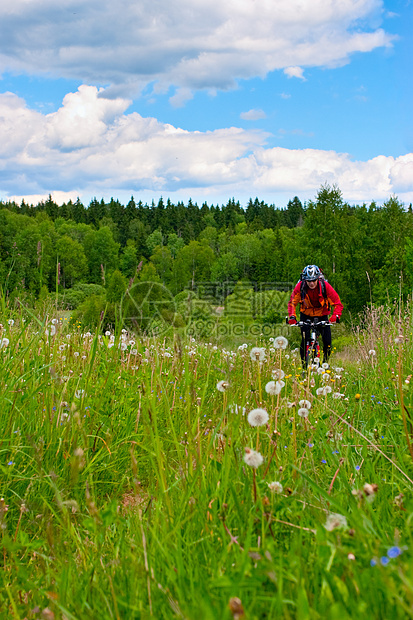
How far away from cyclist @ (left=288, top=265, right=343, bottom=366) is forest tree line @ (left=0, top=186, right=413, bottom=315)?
1267 mm

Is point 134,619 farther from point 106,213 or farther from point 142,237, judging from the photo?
point 106,213

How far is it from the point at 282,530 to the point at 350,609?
473mm

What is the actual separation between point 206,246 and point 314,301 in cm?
10597

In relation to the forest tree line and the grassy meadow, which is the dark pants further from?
the grassy meadow

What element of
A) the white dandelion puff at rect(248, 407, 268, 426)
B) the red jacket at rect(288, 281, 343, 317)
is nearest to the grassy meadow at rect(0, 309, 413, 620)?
the white dandelion puff at rect(248, 407, 268, 426)

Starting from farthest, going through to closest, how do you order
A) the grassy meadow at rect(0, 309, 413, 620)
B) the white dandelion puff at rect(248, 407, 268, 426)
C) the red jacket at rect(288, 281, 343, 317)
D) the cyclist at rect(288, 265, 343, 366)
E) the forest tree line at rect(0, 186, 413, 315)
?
the forest tree line at rect(0, 186, 413, 315), the red jacket at rect(288, 281, 343, 317), the cyclist at rect(288, 265, 343, 366), the white dandelion puff at rect(248, 407, 268, 426), the grassy meadow at rect(0, 309, 413, 620)

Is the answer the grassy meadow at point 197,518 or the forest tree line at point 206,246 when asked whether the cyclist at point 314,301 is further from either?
the grassy meadow at point 197,518

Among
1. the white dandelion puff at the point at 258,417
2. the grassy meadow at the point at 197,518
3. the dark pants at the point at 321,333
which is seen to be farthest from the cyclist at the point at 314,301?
the white dandelion puff at the point at 258,417

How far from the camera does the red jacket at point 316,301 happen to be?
9102 millimetres

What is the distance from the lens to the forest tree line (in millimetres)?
39125

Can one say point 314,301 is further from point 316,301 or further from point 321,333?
point 321,333

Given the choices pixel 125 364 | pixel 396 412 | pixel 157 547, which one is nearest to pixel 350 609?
pixel 157 547

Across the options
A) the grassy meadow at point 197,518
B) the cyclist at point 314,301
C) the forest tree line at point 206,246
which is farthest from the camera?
the forest tree line at point 206,246

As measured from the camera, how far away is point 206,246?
374 feet
